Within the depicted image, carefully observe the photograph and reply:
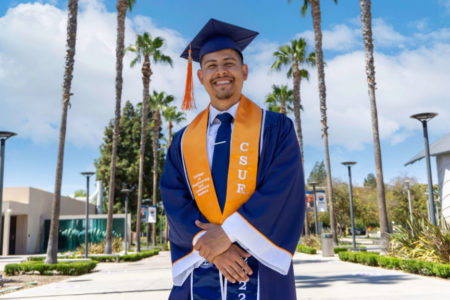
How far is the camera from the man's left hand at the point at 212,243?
192 centimetres

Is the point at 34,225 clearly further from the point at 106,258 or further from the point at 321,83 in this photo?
the point at 321,83

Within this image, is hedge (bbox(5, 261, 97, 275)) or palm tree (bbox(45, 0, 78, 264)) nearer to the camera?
hedge (bbox(5, 261, 97, 275))

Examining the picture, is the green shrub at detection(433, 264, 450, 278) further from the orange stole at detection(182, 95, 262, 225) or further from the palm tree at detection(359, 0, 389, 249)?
the orange stole at detection(182, 95, 262, 225)

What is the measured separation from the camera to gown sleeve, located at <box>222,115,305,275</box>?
6.36 ft

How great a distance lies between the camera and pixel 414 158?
18.4m

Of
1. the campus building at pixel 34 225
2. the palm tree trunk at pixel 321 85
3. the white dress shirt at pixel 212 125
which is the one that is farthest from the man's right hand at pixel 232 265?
the campus building at pixel 34 225

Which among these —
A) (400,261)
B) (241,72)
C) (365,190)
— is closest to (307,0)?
(400,261)

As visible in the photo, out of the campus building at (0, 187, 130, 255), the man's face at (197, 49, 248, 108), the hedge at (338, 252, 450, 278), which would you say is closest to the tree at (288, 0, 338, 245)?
the hedge at (338, 252, 450, 278)

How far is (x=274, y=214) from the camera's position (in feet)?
6.47

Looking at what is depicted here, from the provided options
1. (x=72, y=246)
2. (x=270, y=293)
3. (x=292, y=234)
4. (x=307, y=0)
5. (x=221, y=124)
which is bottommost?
(x=72, y=246)

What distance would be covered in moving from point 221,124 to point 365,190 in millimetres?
51325

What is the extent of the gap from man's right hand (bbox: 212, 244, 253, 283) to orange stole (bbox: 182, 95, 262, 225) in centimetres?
19

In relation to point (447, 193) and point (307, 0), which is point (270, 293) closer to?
point (447, 193)

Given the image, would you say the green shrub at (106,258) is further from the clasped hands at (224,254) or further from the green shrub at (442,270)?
the clasped hands at (224,254)
